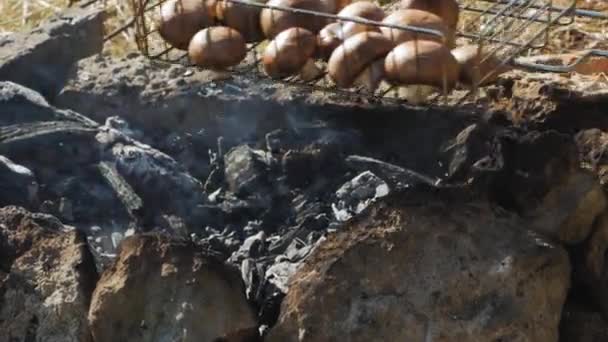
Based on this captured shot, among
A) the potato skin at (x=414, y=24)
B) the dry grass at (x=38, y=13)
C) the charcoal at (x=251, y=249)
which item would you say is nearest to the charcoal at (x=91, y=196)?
the charcoal at (x=251, y=249)

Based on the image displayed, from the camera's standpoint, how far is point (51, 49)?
3693 mm

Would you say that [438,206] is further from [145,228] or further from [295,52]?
[145,228]

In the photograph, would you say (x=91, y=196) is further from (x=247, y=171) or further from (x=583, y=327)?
(x=583, y=327)

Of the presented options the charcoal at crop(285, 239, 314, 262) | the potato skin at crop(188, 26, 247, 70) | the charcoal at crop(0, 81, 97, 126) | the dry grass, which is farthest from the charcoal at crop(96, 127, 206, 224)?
the dry grass

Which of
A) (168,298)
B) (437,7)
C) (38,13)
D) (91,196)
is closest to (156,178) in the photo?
(91,196)

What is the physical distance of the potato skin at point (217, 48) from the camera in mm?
2678

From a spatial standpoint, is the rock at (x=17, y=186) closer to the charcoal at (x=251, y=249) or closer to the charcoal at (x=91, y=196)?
the charcoal at (x=91, y=196)

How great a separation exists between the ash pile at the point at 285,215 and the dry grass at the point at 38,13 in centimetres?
122

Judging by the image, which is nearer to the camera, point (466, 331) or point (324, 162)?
point (466, 331)

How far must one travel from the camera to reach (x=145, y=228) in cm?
305

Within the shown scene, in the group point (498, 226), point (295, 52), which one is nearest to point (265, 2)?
point (295, 52)

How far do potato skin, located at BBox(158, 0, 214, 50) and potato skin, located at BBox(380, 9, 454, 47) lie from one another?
0.51 meters

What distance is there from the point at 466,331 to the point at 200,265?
587 mm

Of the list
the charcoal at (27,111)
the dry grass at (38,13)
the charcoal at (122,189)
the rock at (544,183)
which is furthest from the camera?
the dry grass at (38,13)
